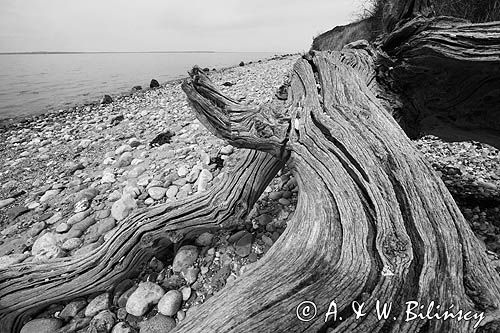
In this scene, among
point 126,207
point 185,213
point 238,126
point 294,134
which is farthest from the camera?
point 126,207

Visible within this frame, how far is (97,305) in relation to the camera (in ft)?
7.55

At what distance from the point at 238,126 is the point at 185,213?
0.96 m

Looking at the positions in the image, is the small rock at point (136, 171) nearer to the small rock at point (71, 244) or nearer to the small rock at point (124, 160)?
the small rock at point (124, 160)

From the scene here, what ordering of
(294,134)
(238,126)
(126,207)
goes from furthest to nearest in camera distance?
(126,207) < (238,126) < (294,134)

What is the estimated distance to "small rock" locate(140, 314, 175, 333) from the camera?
2082 millimetres

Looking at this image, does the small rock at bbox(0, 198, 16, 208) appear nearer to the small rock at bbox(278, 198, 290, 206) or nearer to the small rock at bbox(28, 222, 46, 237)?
the small rock at bbox(28, 222, 46, 237)

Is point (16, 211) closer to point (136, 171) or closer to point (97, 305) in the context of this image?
point (136, 171)

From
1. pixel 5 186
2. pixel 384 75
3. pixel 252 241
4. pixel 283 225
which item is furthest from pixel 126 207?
pixel 384 75

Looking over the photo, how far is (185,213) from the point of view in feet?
8.39

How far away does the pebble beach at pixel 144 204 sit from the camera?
2287 mm

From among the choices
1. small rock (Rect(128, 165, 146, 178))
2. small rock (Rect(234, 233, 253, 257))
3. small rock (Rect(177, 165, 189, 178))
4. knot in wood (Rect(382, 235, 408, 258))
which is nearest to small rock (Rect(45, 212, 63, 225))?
small rock (Rect(128, 165, 146, 178))

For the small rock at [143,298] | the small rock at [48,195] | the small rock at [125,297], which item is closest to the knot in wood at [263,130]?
the small rock at [143,298]

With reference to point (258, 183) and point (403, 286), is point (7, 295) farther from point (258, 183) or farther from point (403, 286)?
point (403, 286)

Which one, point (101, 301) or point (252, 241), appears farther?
point (252, 241)
